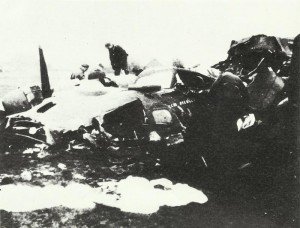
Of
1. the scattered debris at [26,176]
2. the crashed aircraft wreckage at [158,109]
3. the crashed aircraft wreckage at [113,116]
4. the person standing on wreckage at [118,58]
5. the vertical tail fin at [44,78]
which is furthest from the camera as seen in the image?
the person standing on wreckage at [118,58]

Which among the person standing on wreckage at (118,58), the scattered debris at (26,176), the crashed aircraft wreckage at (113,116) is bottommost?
the scattered debris at (26,176)

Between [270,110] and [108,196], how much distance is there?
2936 mm

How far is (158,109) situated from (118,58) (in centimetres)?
436

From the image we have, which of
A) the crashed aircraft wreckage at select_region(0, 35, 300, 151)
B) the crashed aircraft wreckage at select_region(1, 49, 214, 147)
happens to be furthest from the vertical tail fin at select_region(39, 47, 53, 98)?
the crashed aircraft wreckage at select_region(1, 49, 214, 147)

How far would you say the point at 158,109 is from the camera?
5.13m

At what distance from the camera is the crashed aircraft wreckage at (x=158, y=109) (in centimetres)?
457

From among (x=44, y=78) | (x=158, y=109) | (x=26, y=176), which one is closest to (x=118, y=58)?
(x=44, y=78)

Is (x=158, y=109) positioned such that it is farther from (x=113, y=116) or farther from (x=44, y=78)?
(x=44, y=78)

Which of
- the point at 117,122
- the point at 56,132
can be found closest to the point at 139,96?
the point at 117,122

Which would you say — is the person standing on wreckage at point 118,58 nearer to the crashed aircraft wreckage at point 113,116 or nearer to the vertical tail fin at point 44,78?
the vertical tail fin at point 44,78

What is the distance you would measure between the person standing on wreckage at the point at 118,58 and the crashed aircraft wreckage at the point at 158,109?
10.9ft

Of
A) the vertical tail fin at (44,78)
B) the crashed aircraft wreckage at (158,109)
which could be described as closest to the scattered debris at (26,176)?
the crashed aircraft wreckage at (158,109)

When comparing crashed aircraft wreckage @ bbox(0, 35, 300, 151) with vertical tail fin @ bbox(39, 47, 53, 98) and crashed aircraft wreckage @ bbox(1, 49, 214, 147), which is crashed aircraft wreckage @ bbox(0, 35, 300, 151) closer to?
crashed aircraft wreckage @ bbox(1, 49, 214, 147)

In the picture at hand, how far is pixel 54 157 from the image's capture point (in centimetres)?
477
